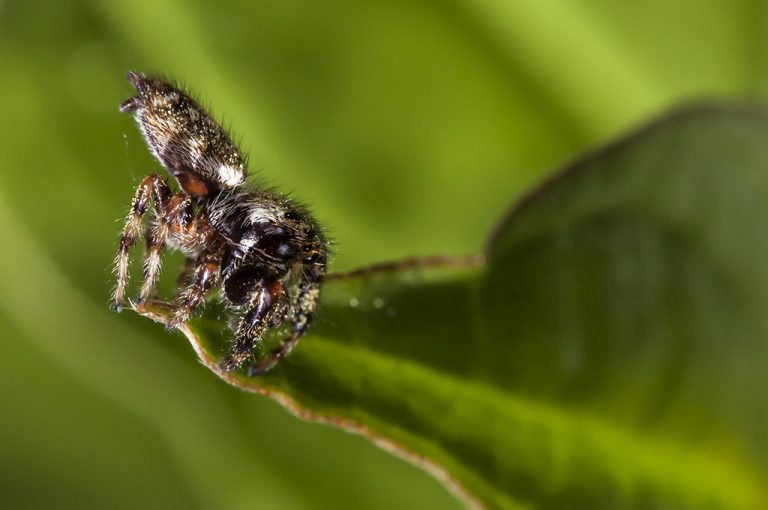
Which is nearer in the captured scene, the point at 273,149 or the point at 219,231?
the point at 219,231

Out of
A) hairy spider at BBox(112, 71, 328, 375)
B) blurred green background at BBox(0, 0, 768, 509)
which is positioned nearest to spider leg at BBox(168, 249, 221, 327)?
hairy spider at BBox(112, 71, 328, 375)

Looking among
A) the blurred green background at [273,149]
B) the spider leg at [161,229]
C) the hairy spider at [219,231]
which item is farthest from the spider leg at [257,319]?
the blurred green background at [273,149]

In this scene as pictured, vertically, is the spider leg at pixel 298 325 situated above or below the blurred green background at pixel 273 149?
below

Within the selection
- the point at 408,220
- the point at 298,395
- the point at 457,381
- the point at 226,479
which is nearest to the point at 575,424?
the point at 457,381

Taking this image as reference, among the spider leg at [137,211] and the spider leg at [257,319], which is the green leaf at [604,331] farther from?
the spider leg at [137,211]

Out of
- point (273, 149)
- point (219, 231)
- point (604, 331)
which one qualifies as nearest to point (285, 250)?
point (219, 231)

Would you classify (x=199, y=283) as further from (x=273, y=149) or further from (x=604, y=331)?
(x=273, y=149)

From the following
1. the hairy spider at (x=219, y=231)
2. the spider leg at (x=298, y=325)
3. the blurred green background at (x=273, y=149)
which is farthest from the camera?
the blurred green background at (x=273, y=149)
